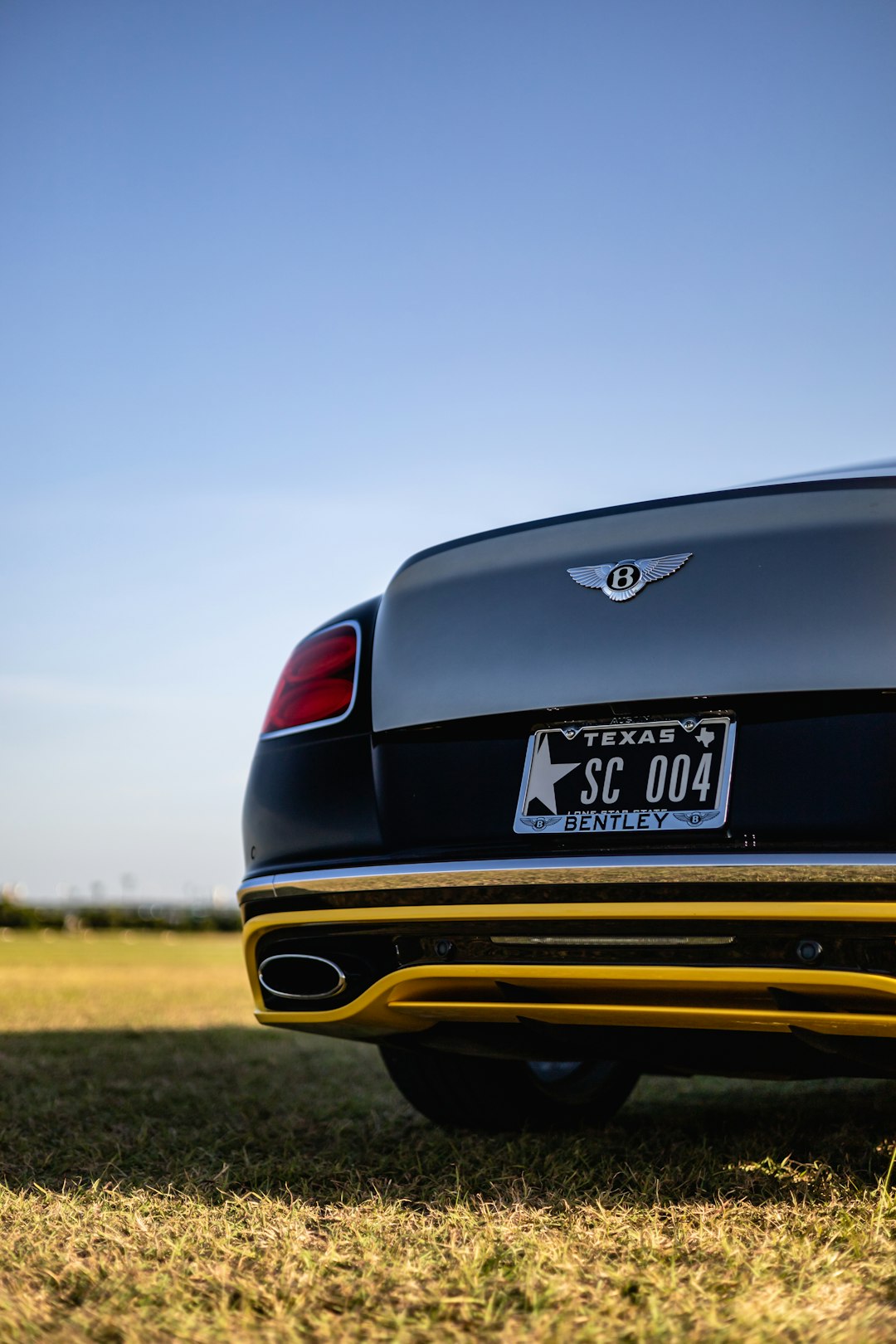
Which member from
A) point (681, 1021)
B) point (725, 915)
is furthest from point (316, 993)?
point (725, 915)

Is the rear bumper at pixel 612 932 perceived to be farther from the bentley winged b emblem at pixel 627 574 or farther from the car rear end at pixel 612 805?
the bentley winged b emblem at pixel 627 574

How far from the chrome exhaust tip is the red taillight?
0.55 meters

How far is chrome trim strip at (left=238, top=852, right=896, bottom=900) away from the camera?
208cm

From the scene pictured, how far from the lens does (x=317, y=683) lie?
293 cm

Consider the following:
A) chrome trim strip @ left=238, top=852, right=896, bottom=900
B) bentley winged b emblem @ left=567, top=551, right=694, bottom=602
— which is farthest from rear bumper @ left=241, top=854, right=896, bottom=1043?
bentley winged b emblem @ left=567, top=551, right=694, bottom=602

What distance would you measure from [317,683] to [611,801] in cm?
90

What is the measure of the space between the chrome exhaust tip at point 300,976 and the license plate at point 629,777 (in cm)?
59

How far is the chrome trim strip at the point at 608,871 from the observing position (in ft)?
6.81

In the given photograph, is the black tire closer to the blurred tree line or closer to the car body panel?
the car body panel

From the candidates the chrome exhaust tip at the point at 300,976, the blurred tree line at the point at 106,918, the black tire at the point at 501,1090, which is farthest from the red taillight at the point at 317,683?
the blurred tree line at the point at 106,918

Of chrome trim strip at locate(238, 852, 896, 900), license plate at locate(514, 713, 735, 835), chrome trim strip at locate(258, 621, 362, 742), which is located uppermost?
chrome trim strip at locate(258, 621, 362, 742)

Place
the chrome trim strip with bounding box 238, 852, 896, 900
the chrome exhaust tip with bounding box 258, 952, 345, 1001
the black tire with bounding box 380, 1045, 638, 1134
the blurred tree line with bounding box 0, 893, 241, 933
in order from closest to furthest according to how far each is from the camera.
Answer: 1. the chrome trim strip with bounding box 238, 852, 896, 900
2. the chrome exhaust tip with bounding box 258, 952, 345, 1001
3. the black tire with bounding box 380, 1045, 638, 1134
4. the blurred tree line with bounding box 0, 893, 241, 933

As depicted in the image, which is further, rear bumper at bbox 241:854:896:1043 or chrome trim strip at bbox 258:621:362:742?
chrome trim strip at bbox 258:621:362:742

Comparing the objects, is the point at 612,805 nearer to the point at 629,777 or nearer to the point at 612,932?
the point at 629,777
